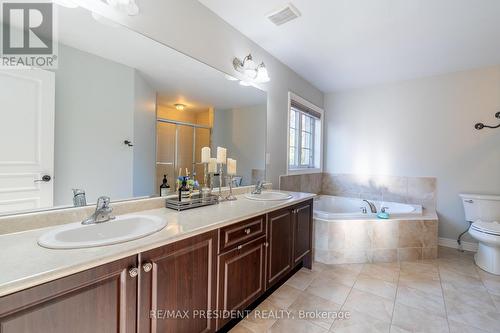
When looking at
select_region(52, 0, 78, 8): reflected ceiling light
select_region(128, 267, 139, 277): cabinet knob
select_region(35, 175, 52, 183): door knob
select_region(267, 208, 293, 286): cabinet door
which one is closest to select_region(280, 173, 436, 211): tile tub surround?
select_region(267, 208, 293, 286): cabinet door

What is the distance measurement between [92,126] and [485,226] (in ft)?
12.0

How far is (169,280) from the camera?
3.52ft

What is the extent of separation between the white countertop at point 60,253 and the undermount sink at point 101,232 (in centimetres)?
3

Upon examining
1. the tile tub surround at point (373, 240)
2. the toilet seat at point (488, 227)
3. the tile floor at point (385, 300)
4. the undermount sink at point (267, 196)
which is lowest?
the tile floor at point (385, 300)

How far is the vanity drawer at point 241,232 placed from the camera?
1.35m

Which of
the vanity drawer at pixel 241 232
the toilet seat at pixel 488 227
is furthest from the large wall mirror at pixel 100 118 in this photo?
the toilet seat at pixel 488 227

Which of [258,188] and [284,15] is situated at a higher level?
[284,15]

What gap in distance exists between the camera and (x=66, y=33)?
1.17 metres

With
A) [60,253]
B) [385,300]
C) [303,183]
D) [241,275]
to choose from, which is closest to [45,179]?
[60,253]

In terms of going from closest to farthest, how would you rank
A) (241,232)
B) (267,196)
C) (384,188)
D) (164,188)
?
(241,232), (164,188), (267,196), (384,188)

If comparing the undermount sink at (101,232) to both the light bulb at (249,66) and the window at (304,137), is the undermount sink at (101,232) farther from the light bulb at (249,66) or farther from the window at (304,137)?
the window at (304,137)

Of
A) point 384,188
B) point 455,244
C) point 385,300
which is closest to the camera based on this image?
point 385,300

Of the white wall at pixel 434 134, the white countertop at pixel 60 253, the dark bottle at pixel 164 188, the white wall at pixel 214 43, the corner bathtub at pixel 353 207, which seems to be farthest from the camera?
the white wall at pixel 434 134

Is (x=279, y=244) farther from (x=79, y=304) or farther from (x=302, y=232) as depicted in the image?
(x=79, y=304)
